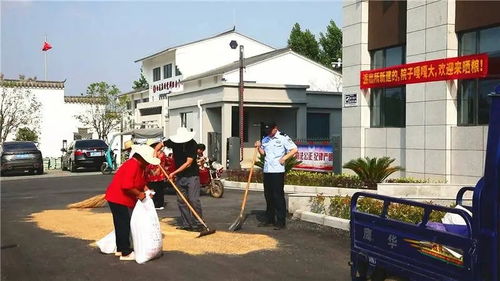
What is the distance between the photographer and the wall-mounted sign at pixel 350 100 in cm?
1719

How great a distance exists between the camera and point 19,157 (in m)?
25.8

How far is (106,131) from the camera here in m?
41.9

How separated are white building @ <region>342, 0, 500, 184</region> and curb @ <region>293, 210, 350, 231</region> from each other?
17.3 feet

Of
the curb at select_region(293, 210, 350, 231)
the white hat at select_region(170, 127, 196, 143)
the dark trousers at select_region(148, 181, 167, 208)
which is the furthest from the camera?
the dark trousers at select_region(148, 181, 167, 208)

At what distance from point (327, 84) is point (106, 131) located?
17300mm

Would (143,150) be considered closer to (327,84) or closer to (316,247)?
(316,247)

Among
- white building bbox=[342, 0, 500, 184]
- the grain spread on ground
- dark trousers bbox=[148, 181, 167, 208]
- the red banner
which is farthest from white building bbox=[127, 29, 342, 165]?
the grain spread on ground

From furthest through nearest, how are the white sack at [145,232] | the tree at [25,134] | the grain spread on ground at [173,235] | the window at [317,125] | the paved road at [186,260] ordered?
the tree at [25,134] → the window at [317,125] → the grain spread on ground at [173,235] → the white sack at [145,232] → the paved road at [186,260]

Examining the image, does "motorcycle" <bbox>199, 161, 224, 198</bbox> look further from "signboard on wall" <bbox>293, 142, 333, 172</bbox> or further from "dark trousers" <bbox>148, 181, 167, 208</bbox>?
"signboard on wall" <bbox>293, 142, 333, 172</bbox>

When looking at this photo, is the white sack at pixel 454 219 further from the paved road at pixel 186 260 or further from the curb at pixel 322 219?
the curb at pixel 322 219

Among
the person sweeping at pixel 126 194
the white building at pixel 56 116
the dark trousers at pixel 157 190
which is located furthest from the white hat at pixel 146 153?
the white building at pixel 56 116

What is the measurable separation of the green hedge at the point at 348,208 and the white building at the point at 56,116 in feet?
120

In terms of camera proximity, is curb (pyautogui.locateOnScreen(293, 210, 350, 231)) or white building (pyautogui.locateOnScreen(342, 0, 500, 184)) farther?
white building (pyautogui.locateOnScreen(342, 0, 500, 184))

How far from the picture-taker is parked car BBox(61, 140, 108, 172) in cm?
2755
